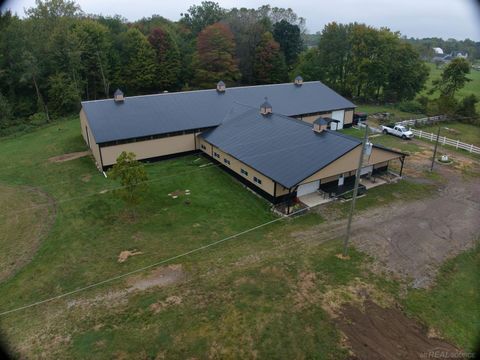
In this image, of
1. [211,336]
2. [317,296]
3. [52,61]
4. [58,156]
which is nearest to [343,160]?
[317,296]

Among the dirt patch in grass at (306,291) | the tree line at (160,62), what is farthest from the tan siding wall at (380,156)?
the tree line at (160,62)

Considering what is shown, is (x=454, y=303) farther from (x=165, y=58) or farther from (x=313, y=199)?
(x=165, y=58)

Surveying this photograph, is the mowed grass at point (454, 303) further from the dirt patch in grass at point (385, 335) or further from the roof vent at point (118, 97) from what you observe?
the roof vent at point (118, 97)

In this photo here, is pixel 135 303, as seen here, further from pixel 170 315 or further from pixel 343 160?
pixel 343 160

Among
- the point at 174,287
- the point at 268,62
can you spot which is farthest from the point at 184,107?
the point at 268,62

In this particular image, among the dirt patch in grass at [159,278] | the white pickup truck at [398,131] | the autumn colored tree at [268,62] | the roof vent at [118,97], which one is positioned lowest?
the dirt patch in grass at [159,278]

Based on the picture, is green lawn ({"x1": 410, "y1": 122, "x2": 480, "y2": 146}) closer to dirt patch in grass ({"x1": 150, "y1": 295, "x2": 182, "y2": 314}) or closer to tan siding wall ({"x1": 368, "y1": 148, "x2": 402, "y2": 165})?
tan siding wall ({"x1": 368, "y1": 148, "x2": 402, "y2": 165})
